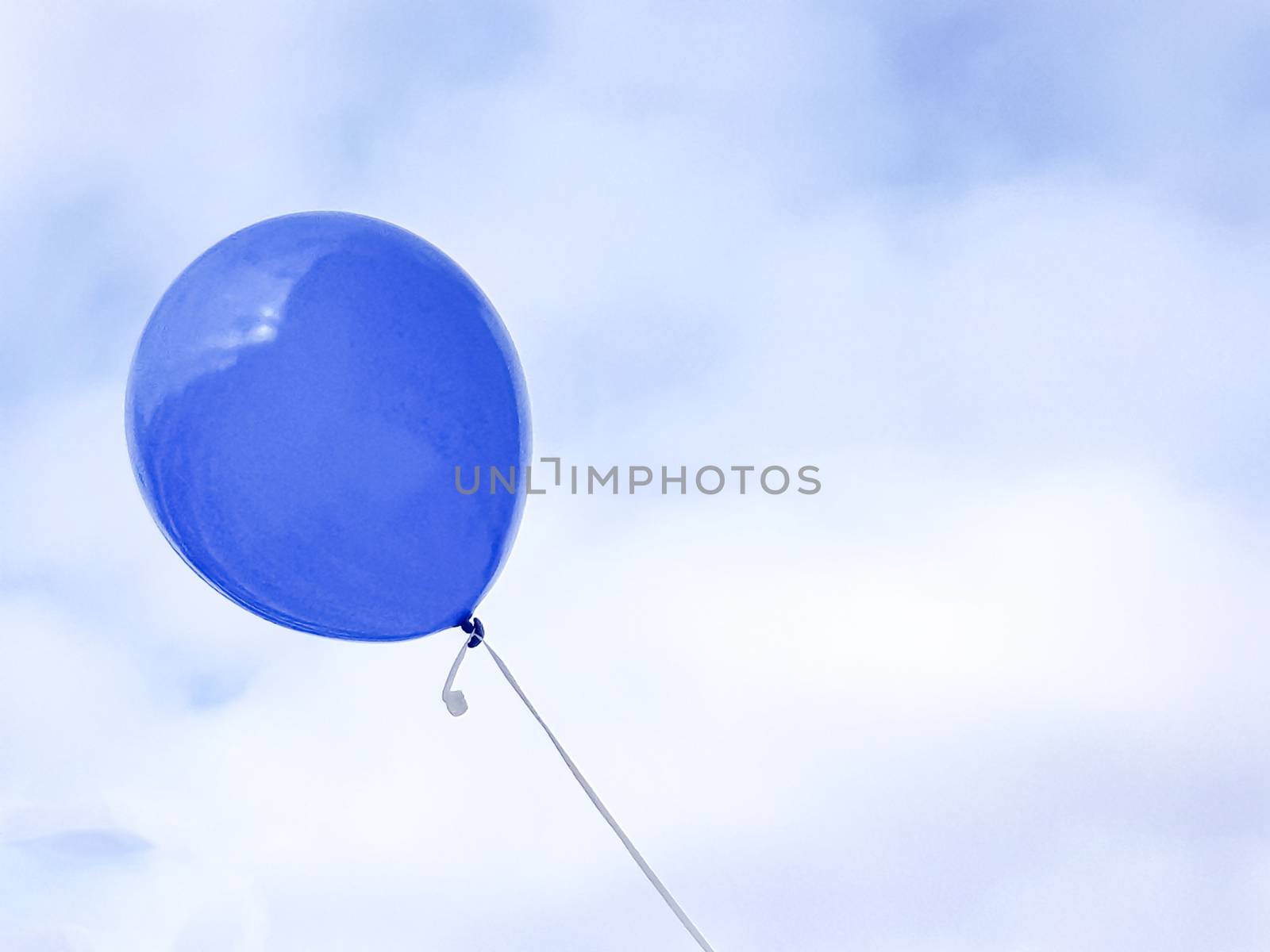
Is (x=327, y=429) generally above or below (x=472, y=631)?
above

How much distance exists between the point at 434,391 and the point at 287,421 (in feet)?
1.77

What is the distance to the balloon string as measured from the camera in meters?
4.66

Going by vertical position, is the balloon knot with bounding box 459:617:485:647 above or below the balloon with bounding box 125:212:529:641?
below

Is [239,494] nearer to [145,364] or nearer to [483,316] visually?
[145,364]

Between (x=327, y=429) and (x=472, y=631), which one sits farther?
(x=472, y=631)

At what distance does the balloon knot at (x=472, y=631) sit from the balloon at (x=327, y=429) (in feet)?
0.18

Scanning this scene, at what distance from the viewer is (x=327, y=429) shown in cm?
474

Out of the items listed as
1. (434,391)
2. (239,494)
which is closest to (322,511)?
(239,494)

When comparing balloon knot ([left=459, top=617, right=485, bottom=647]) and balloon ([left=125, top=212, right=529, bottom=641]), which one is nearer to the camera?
balloon ([left=125, top=212, right=529, bottom=641])

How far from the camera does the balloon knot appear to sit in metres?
5.20

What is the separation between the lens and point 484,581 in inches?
204

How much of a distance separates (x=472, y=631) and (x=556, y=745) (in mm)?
573

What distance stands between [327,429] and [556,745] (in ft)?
4.66

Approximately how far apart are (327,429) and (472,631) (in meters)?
1.00
